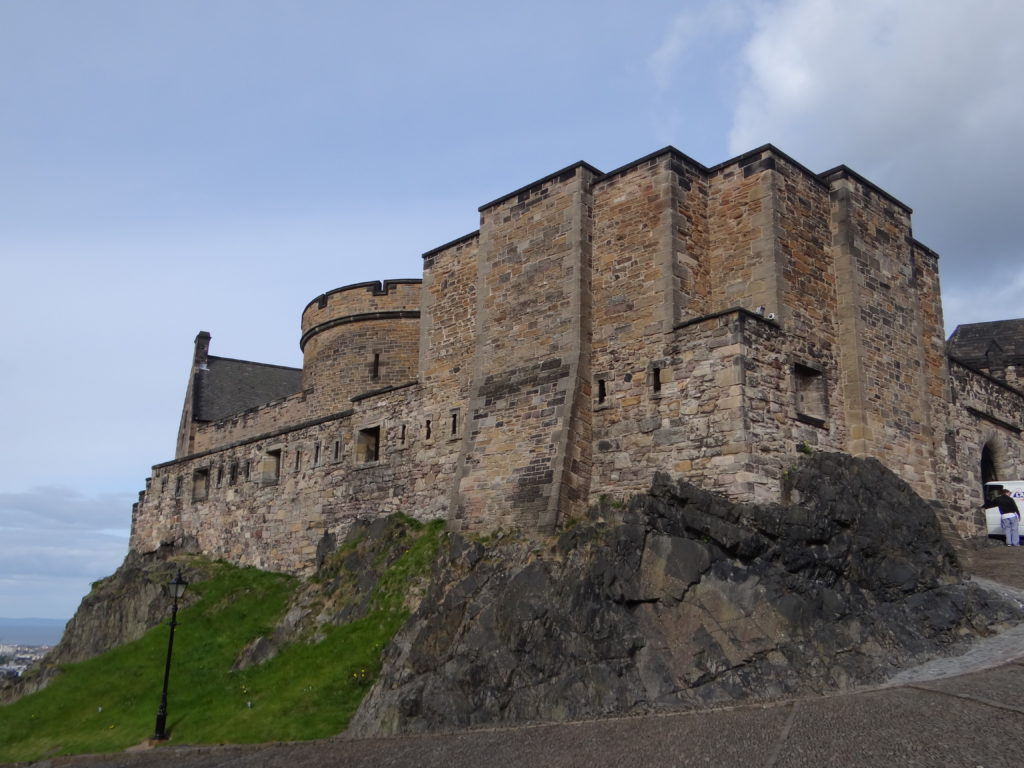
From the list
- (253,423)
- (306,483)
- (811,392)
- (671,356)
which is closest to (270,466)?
(306,483)

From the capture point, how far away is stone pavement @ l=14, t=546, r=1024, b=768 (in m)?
9.29

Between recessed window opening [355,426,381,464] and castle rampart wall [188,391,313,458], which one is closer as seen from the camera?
recessed window opening [355,426,381,464]

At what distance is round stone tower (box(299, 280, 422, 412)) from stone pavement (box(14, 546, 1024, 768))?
14194 mm

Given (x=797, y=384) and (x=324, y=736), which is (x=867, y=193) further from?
(x=324, y=736)

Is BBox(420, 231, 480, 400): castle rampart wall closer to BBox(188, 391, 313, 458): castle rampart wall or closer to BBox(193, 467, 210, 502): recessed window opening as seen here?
BBox(188, 391, 313, 458): castle rampart wall

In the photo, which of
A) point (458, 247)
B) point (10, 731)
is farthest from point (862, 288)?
point (10, 731)

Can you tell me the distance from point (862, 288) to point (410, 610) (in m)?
10.8

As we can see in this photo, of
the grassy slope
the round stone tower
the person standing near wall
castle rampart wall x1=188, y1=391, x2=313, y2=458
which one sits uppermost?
the round stone tower

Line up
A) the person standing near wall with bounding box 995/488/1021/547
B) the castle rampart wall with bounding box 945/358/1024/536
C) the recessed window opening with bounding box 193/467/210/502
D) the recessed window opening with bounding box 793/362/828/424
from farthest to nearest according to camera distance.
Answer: the recessed window opening with bounding box 193/467/210/502 < the castle rampart wall with bounding box 945/358/1024/536 < the person standing near wall with bounding box 995/488/1021/547 < the recessed window opening with bounding box 793/362/828/424

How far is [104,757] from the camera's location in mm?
16688

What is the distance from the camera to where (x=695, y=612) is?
44.4ft

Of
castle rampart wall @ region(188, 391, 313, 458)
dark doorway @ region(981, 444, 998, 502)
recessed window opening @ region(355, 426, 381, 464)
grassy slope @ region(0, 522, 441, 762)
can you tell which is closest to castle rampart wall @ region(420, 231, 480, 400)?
recessed window opening @ region(355, 426, 381, 464)

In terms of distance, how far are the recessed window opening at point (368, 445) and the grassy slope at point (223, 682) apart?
136 inches

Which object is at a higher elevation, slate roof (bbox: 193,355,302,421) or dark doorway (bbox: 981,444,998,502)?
slate roof (bbox: 193,355,302,421)
